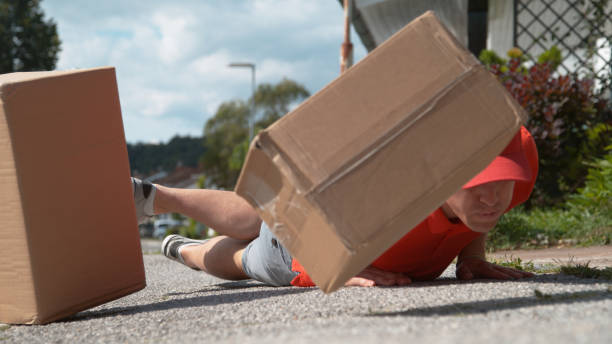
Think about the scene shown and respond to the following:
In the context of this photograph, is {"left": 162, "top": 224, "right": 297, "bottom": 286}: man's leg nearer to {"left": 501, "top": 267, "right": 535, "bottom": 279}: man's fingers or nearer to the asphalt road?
the asphalt road

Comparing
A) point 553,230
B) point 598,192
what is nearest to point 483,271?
A: point 553,230

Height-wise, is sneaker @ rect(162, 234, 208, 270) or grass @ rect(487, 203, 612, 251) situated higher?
sneaker @ rect(162, 234, 208, 270)

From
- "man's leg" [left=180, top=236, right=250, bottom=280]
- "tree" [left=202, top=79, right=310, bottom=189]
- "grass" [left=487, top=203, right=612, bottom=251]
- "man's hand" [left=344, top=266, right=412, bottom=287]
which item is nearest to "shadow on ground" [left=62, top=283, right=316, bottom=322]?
"man's hand" [left=344, top=266, right=412, bottom=287]

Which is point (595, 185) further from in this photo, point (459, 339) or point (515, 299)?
point (459, 339)

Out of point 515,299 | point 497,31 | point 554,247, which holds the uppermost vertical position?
point 497,31

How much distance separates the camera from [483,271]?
258 centimetres

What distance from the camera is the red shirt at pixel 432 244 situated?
2.22 metres

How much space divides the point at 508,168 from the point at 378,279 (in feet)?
2.64

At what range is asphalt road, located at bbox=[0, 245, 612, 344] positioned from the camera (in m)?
1.39

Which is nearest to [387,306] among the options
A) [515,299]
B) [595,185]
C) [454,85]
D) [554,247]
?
[515,299]

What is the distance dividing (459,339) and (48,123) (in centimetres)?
181

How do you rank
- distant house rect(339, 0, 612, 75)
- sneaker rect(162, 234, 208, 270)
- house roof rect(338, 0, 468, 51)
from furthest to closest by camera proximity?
house roof rect(338, 0, 468, 51)
distant house rect(339, 0, 612, 75)
sneaker rect(162, 234, 208, 270)

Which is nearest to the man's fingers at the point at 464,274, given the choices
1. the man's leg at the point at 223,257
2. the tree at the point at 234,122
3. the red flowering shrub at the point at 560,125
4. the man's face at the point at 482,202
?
the man's face at the point at 482,202

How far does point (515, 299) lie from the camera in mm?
1938
